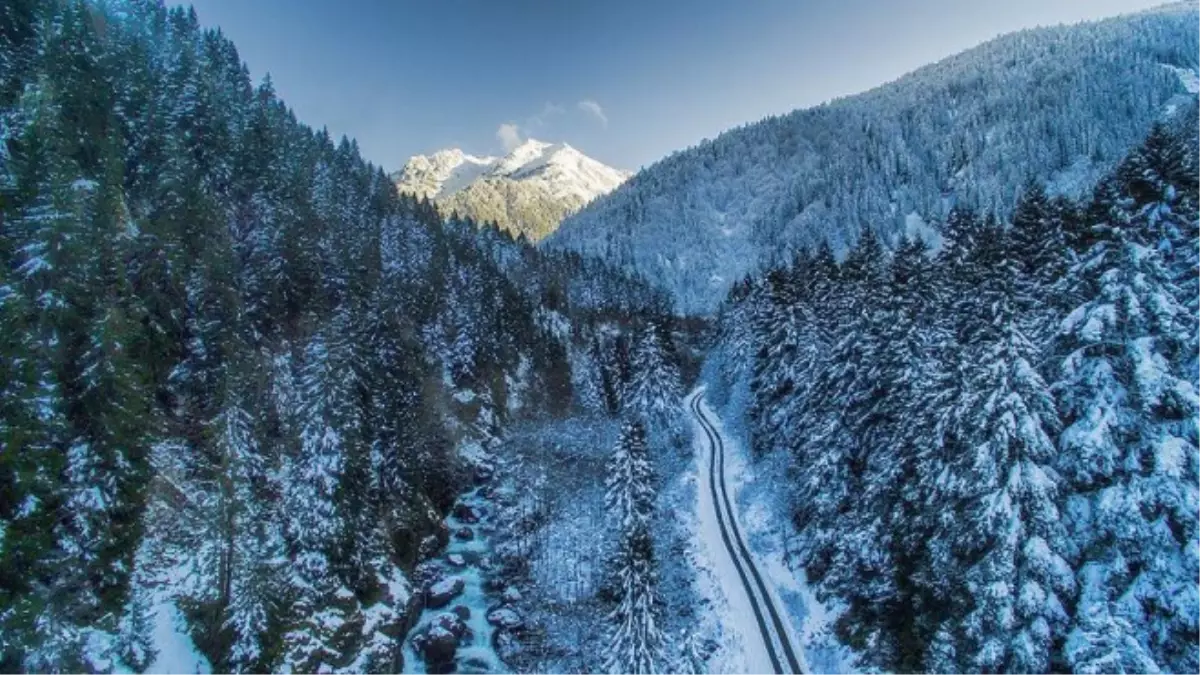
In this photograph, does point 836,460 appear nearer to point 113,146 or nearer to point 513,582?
point 513,582

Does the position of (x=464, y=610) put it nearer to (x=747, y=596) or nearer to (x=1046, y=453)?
(x=747, y=596)

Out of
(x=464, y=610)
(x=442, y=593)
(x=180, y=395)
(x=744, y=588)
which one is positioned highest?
(x=180, y=395)

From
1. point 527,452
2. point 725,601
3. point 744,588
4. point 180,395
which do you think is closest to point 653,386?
point 527,452

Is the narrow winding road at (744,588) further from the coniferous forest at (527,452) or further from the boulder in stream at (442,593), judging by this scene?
the boulder in stream at (442,593)

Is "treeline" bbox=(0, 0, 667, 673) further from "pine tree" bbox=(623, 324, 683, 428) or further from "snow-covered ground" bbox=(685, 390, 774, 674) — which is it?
"snow-covered ground" bbox=(685, 390, 774, 674)

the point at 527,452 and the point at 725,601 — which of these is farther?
the point at 527,452

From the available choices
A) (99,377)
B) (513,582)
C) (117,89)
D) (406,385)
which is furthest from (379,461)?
(117,89)

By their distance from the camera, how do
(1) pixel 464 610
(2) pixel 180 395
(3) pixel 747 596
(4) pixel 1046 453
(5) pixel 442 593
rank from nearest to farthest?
1. (4) pixel 1046 453
2. (3) pixel 747 596
3. (2) pixel 180 395
4. (1) pixel 464 610
5. (5) pixel 442 593

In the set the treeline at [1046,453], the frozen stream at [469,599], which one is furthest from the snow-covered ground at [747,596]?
the frozen stream at [469,599]
